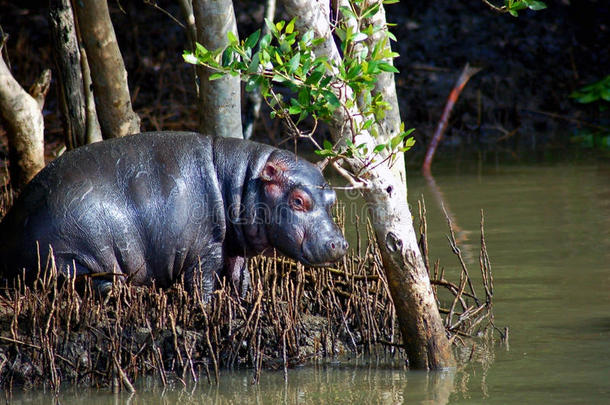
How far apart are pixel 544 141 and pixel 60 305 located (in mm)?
10817

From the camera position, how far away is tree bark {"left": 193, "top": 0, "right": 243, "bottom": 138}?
7047mm

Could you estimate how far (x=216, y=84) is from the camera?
7031mm

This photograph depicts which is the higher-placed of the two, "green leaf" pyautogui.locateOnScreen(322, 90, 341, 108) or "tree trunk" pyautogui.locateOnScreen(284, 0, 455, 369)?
"green leaf" pyautogui.locateOnScreen(322, 90, 341, 108)

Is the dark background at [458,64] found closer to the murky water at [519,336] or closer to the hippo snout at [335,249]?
the murky water at [519,336]

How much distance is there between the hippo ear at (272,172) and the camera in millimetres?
5852

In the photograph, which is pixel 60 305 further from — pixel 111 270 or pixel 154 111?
pixel 154 111

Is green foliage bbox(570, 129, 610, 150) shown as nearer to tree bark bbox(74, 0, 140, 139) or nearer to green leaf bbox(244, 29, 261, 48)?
tree bark bbox(74, 0, 140, 139)

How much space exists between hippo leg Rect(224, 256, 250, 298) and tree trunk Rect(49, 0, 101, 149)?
2698 millimetres

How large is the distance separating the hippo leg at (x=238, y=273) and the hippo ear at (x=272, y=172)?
0.59m

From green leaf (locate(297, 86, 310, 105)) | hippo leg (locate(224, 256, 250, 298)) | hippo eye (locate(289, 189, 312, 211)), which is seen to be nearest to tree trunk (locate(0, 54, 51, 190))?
hippo leg (locate(224, 256, 250, 298))

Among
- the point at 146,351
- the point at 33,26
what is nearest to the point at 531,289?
the point at 146,351

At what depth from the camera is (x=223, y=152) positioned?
5996 mm

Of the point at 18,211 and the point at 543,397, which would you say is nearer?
the point at 543,397

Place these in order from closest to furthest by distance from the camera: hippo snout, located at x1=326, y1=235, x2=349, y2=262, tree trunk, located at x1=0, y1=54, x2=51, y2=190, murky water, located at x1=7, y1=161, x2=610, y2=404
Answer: murky water, located at x1=7, y1=161, x2=610, y2=404 → hippo snout, located at x1=326, y1=235, x2=349, y2=262 → tree trunk, located at x1=0, y1=54, x2=51, y2=190
